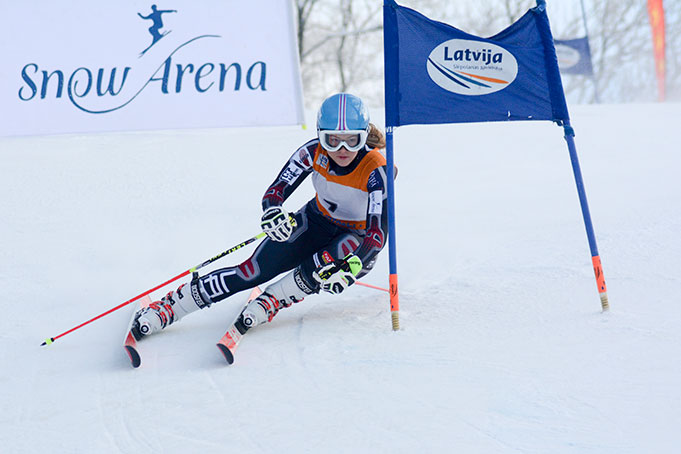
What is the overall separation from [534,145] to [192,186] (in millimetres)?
3776

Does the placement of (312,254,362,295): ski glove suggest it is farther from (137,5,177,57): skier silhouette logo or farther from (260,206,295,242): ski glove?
(137,5,177,57): skier silhouette logo

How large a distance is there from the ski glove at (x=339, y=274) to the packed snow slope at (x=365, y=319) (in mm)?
260

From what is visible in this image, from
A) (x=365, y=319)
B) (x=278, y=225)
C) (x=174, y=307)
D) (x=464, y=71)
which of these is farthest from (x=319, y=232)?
(x=464, y=71)

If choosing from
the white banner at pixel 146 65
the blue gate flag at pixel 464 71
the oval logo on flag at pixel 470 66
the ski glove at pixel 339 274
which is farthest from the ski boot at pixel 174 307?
the white banner at pixel 146 65

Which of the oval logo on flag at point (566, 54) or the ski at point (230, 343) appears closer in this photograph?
the ski at point (230, 343)

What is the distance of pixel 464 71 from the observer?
11.0 feet

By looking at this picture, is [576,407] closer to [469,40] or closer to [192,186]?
[469,40]

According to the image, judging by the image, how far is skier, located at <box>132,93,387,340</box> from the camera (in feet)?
11.3

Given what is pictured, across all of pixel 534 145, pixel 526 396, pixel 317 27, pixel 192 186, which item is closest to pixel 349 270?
pixel 526 396

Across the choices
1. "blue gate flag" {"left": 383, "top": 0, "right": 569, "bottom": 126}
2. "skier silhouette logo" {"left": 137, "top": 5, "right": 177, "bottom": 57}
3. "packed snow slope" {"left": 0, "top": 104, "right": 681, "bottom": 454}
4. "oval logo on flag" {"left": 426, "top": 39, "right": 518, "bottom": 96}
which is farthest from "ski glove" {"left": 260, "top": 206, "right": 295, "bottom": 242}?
"skier silhouette logo" {"left": 137, "top": 5, "right": 177, "bottom": 57}

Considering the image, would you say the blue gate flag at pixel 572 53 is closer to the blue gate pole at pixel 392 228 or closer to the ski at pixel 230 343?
the blue gate pole at pixel 392 228

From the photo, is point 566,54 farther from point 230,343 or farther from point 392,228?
point 230,343

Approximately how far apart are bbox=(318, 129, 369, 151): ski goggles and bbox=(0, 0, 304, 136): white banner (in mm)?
3543

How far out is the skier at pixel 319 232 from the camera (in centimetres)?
345
